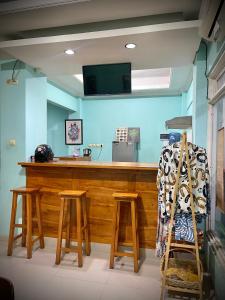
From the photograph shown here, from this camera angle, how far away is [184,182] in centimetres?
206

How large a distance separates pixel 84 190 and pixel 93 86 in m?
1.47

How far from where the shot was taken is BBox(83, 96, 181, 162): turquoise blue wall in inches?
238

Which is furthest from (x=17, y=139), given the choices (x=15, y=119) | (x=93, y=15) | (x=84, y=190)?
(x=93, y=15)

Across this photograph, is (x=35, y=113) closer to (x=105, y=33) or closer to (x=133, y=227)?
(x=105, y=33)

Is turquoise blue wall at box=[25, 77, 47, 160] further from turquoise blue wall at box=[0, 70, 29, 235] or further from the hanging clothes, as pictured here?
the hanging clothes

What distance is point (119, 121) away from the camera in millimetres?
6281

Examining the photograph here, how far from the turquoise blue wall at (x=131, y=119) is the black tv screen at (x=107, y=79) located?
9.91ft

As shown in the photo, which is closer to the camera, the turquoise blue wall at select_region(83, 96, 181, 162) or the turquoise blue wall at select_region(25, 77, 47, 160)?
the turquoise blue wall at select_region(25, 77, 47, 160)

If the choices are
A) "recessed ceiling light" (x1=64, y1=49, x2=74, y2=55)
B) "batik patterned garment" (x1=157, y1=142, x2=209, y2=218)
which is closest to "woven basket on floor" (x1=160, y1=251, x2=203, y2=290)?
"batik patterned garment" (x1=157, y1=142, x2=209, y2=218)

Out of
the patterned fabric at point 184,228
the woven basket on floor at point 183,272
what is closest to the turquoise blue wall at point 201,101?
the patterned fabric at point 184,228

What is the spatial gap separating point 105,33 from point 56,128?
4044 millimetres

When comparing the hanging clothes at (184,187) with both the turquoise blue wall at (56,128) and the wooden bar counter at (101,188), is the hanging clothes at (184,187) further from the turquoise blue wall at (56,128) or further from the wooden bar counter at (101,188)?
the turquoise blue wall at (56,128)

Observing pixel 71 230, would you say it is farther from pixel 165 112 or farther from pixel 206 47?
pixel 165 112

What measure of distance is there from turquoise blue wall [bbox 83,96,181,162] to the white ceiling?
281cm
